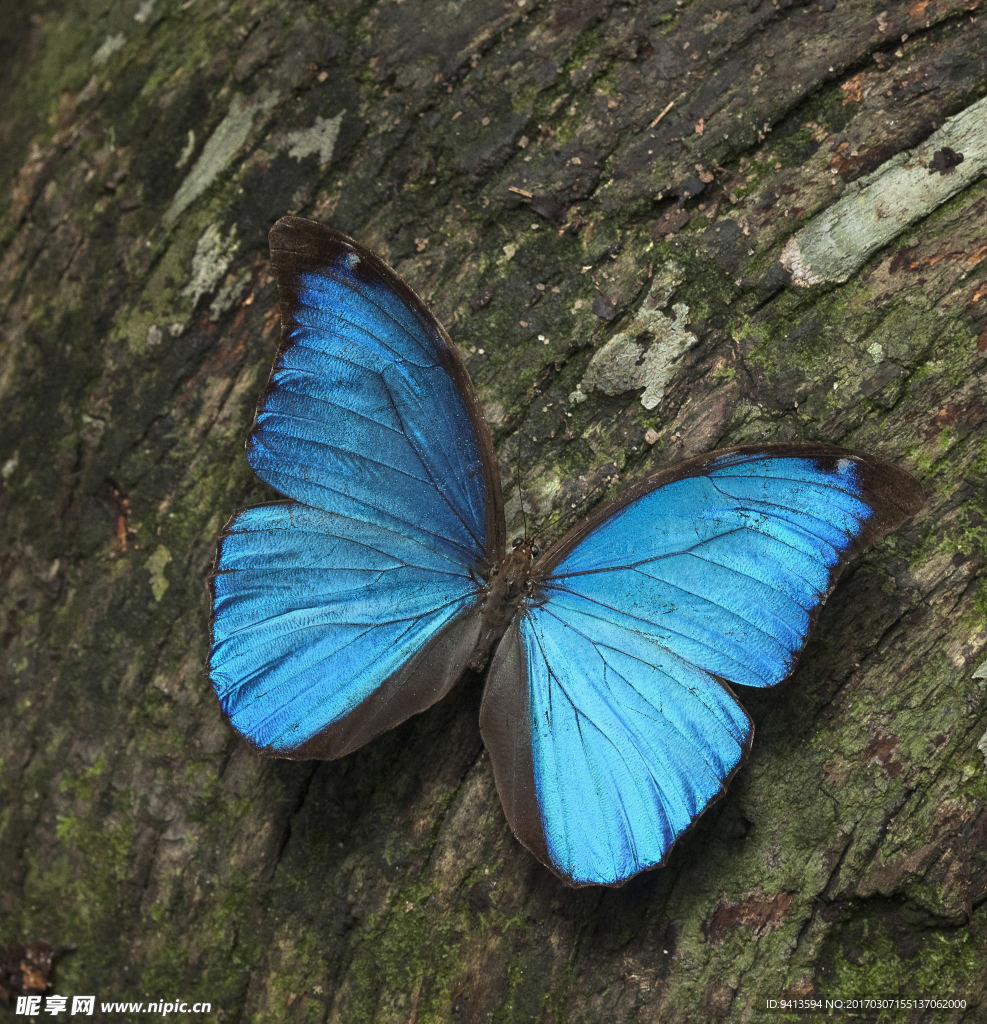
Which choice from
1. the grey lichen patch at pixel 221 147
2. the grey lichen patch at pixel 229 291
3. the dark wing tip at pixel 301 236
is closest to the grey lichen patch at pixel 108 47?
the grey lichen patch at pixel 221 147

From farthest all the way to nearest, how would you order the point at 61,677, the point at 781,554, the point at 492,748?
the point at 61,677, the point at 492,748, the point at 781,554

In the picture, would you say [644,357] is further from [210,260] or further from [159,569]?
[159,569]

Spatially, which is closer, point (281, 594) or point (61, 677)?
point (281, 594)

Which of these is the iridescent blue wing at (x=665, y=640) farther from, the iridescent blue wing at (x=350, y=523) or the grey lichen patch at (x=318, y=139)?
the grey lichen patch at (x=318, y=139)

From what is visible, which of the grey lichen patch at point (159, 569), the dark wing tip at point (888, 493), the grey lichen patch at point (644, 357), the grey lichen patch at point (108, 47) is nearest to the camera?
the dark wing tip at point (888, 493)

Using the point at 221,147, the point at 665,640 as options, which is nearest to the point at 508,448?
the point at 665,640

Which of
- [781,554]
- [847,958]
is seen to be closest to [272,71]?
[781,554]

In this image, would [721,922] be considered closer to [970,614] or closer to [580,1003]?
[580,1003]

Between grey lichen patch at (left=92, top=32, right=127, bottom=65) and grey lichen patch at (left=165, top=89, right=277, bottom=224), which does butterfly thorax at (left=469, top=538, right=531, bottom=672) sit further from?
grey lichen patch at (left=92, top=32, right=127, bottom=65)
